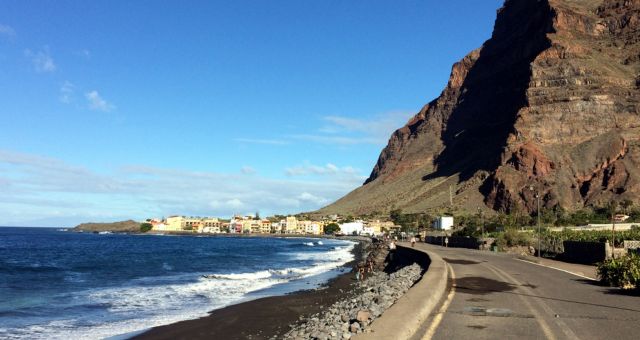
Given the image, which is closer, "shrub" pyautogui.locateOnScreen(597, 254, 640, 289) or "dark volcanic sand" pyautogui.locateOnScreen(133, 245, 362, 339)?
"shrub" pyautogui.locateOnScreen(597, 254, 640, 289)

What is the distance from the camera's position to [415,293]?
47.1 feet

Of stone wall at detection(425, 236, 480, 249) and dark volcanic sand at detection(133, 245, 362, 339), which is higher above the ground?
stone wall at detection(425, 236, 480, 249)

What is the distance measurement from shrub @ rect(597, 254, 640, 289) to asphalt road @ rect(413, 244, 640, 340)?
0.52 m

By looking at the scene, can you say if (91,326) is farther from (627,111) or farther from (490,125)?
(490,125)

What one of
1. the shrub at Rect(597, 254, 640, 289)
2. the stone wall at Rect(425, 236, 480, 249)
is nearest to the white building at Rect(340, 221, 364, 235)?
the stone wall at Rect(425, 236, 480, 249)

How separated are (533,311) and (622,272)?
700cm

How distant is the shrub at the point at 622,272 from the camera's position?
17.0 metres

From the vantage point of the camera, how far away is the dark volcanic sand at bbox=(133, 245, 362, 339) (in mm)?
18750

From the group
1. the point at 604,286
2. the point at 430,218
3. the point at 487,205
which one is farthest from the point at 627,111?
the point at 604,286

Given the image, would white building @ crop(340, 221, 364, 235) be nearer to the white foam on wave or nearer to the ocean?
the ocean

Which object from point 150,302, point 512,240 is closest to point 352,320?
point 150,302

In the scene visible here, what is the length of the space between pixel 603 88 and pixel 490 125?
45.6m

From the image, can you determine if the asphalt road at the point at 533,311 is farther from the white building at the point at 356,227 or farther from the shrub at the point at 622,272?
the white building at the point at 356,227

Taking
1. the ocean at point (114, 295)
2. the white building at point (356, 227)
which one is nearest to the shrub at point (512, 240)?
the ocean at point (114, 295)
